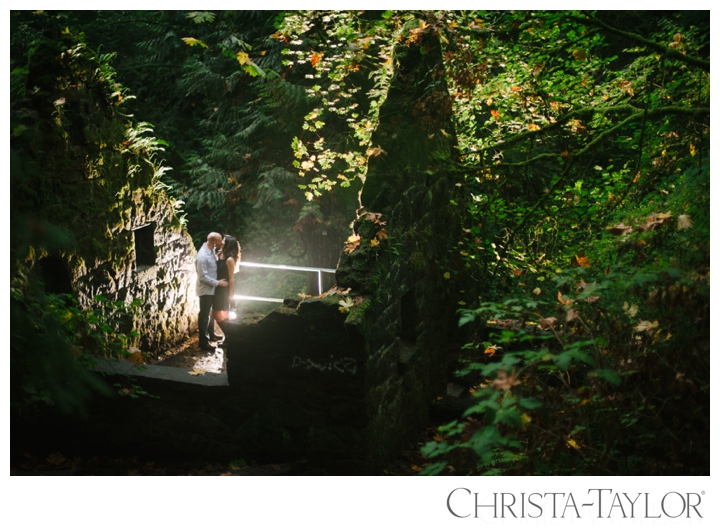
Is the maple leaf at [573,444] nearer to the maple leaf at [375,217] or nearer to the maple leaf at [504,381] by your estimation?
the maple leaf at [504,381]

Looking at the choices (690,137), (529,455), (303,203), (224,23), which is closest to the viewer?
(529,455)

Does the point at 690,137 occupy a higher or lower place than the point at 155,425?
higher

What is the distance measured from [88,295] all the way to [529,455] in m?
5.18

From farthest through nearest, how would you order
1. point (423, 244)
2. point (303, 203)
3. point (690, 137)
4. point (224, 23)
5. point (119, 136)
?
point (303, 203)
point (224, 23)
point (119, 136)
point (423, 244)
point (690, 137)

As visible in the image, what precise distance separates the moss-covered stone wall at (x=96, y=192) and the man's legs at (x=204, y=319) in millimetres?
569

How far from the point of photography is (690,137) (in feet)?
16.7

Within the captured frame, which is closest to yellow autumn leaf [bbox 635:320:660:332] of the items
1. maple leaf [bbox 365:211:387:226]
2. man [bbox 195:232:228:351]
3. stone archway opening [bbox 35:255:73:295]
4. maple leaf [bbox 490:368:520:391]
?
maple leaf [bbox 490:368:520:391]

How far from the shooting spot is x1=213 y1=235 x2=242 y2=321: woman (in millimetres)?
7727

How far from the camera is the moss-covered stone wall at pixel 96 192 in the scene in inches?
241

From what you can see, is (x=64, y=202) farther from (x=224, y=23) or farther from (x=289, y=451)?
(x=224, y=23)

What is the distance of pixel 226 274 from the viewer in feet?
A: 25.6

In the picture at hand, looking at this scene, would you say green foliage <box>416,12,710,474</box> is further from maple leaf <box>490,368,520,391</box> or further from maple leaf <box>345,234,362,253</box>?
maple leaf <box>345,234,362,253</box>

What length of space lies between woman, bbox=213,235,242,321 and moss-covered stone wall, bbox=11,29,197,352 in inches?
34.8
